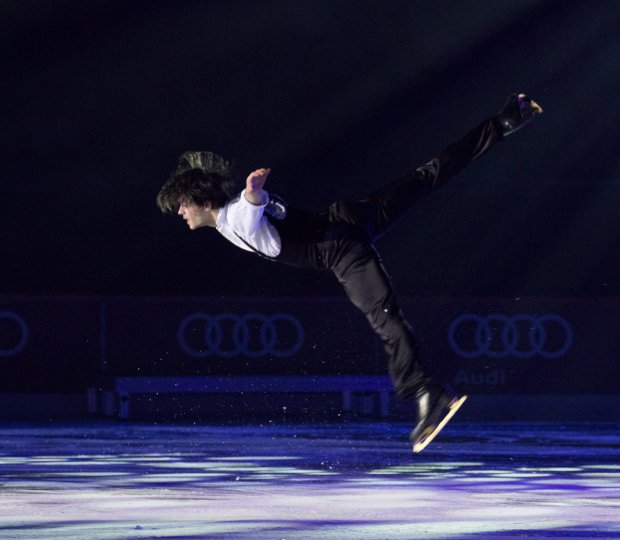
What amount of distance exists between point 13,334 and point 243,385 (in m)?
3.07

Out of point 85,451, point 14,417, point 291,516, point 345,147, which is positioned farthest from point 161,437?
point 345,147

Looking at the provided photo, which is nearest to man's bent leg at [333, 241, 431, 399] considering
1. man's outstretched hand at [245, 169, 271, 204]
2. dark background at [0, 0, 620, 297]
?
man's outstretched hand at [245, 169, 271, 204]

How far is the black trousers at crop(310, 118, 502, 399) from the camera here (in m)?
7.11

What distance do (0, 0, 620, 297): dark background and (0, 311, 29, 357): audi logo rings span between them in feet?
5.20

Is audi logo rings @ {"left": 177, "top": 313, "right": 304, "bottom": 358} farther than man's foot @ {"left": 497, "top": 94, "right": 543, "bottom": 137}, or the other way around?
audi logo rings @ {"left": 177, "top": 313, "right": 304, "bottom": 358}

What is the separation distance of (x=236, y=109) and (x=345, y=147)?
185cm

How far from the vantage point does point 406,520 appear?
22.2 ft

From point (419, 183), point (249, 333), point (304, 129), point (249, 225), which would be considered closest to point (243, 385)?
point (249, 333)

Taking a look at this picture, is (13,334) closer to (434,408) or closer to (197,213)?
(197,213)

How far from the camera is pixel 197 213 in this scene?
716 cm

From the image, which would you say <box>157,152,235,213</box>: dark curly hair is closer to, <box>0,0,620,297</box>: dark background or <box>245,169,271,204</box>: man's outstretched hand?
<box>245,169,271,204</box>: man's outstretched hand

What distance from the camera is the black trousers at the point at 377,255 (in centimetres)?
711

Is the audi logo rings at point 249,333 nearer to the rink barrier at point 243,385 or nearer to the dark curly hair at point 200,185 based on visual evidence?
the rink barrier at point 243,385

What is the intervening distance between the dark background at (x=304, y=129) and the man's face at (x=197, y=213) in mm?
11389
